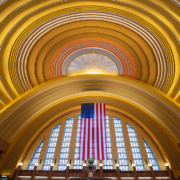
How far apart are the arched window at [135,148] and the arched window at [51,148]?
32.4ft

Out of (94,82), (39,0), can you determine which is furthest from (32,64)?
(94,82)

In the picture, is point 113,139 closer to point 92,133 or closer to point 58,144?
point 92,133

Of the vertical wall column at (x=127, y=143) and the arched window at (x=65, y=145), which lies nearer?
the arched window at (x=65, y=145)

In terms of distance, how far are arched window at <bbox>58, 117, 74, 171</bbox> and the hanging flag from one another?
3.63 meters

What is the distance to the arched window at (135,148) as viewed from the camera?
14842mm

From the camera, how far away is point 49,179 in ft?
44.4

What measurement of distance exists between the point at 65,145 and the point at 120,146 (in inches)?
277

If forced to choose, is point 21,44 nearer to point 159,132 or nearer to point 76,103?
point 76,103

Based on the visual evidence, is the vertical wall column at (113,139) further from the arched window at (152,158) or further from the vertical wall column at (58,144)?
the vertical wall column at (58,144)

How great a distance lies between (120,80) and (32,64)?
315 inches

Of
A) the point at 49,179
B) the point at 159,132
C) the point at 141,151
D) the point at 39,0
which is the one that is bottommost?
the point at 49,179

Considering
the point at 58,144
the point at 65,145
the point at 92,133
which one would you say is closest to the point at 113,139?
the point at 92,133

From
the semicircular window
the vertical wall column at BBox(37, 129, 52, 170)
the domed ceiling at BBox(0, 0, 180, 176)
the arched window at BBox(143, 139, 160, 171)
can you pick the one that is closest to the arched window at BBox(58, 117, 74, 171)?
the vertical wall column at BBox(37, 129, 52, 170)

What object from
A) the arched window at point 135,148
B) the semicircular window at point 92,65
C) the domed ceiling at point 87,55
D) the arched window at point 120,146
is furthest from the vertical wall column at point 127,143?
the semicircular window at point 92,65
